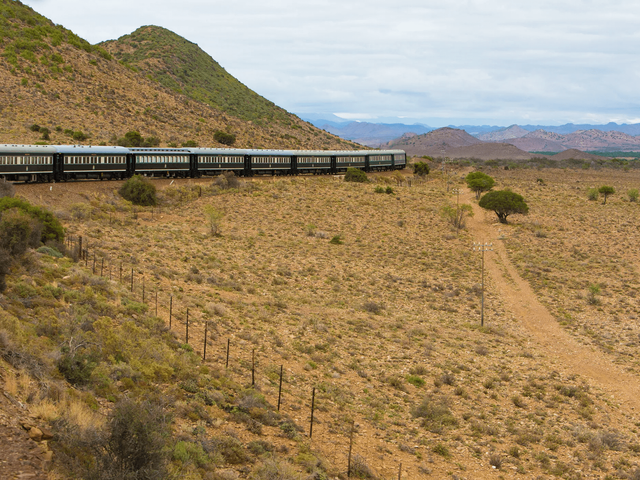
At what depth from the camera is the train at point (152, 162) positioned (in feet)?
138

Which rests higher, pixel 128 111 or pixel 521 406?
pixel 128 111

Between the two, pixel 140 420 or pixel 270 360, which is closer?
pixel 140 420

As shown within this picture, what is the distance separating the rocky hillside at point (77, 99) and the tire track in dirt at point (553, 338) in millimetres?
46242

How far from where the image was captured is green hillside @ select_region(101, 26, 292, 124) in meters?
120

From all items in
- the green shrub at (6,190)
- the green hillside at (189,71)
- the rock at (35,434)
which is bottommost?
the rock at (35,434)

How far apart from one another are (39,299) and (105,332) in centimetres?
293

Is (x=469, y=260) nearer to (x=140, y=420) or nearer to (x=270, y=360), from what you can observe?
(x=270, y=360)

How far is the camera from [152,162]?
175 ft

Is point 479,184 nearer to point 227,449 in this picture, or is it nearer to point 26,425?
point 227,449

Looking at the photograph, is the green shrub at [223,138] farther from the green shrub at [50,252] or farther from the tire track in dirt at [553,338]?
the green shrub at [50,252]

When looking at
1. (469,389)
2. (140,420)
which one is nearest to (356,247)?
(469,389)

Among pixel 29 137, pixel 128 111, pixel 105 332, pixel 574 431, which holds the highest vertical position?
pixel 128 111

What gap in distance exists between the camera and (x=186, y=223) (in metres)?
45.1

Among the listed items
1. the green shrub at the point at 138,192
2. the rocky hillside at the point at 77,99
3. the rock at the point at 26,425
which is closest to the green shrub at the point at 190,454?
the rock at the point at 26,425
